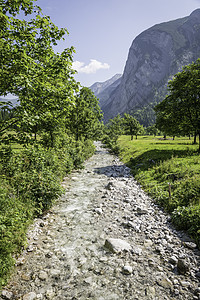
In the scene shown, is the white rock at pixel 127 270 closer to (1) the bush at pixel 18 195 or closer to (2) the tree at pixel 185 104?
(1) the bush at pixel 18 195

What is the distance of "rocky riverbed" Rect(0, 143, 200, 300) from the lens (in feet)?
16.4

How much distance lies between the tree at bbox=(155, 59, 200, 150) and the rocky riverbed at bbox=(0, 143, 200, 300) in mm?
17741

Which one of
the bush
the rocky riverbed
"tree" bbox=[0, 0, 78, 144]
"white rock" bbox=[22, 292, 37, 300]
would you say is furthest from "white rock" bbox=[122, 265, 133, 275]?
"tree" bbox=[0, 0, 78, 144]

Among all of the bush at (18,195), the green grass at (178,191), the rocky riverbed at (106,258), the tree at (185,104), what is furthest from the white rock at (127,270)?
the tree at (185,104)

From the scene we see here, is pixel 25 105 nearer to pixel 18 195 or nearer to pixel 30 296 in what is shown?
pixel 18 195

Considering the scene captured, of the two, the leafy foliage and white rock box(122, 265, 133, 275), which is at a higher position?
the leafy foliage

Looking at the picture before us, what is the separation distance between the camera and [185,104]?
23.2 m

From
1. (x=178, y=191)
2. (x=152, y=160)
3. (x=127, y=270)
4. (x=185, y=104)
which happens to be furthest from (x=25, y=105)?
(x=185, y=104)

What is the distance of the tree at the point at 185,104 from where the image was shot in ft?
74.2

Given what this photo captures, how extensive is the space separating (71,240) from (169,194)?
274 inches

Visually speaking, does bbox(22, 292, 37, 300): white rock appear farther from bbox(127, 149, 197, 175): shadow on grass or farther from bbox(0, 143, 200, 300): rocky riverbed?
bbox(127, 149, 197, 175): shadow on grass

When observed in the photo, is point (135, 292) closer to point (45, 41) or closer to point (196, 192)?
point (196, 192)

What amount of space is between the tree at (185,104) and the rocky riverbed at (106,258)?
17.7 metres

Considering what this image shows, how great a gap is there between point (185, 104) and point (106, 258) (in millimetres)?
23455
